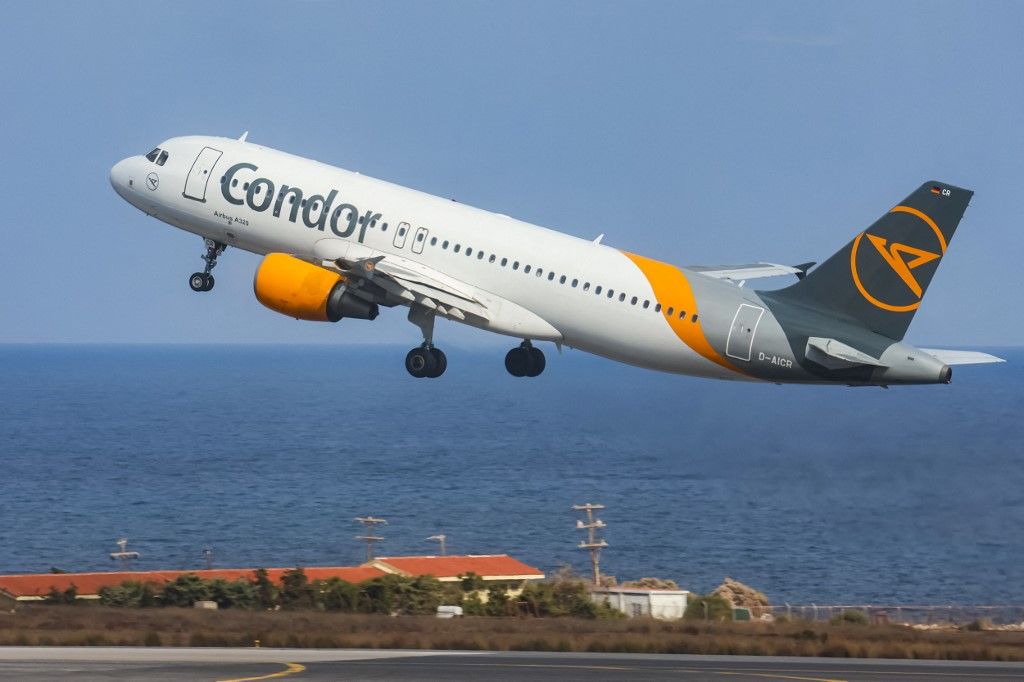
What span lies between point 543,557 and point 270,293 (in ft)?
275

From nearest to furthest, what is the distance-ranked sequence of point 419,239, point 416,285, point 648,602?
point 416,285 → point 419,239 → point 648,602

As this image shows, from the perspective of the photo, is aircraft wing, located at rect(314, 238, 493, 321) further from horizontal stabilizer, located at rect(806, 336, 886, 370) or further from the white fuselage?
horizontal stabilizer, located at rect(806, 336, 886, 370)

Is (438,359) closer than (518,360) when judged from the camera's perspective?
Yes

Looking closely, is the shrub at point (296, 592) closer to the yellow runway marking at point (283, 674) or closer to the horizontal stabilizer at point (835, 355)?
the yellow runway marking at point (283, 674)

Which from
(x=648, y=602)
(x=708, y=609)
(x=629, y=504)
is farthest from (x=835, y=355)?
(x=629, y=504)

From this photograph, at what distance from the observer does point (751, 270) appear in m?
54.8

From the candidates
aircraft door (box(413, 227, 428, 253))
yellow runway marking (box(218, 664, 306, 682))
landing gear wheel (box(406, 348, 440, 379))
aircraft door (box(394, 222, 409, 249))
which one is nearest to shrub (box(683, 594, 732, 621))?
landing gear wheel (box(406, 348, 440, 379))

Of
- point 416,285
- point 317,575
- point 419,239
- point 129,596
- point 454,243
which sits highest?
point 419,239

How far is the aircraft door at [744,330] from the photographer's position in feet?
158

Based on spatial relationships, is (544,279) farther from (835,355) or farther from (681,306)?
(835,355)

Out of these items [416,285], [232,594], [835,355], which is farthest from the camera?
[232,594]

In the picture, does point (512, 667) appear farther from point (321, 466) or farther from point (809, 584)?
point (321, 466)

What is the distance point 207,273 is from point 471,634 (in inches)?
620

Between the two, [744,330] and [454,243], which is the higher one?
[454,243]
